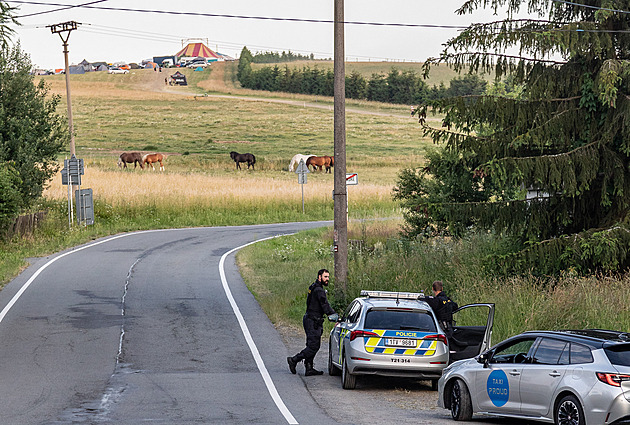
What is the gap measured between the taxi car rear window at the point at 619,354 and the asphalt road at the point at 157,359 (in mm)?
2825

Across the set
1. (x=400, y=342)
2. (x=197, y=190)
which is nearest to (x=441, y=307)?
(x=400, y=342)

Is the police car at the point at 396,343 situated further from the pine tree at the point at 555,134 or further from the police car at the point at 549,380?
the pine tree at the point at 555,134

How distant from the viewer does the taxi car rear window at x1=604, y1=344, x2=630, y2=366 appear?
32.7ft

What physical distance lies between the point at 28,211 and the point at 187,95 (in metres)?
114

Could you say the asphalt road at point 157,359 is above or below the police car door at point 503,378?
below

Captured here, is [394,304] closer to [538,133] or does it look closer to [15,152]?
[538,133]

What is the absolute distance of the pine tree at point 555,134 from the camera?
716 inches

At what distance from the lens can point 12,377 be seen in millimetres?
14594

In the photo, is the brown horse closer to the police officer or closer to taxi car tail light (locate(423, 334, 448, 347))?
the police officer

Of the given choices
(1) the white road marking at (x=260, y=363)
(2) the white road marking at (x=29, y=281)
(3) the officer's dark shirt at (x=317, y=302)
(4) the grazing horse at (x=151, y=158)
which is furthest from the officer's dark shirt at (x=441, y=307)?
(4) the grazing horse at (x=151, y=158)

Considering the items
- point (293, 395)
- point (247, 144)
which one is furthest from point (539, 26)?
point (247, 144)

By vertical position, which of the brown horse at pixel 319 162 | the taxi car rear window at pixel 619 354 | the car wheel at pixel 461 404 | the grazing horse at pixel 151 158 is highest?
the taxi car rear window at pixel 619 354

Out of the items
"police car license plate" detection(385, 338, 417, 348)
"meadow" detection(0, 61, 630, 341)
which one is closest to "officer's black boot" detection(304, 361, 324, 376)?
"police car license plate" detection(385, 338, 417, 348)

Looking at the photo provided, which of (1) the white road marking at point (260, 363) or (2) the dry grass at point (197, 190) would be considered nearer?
(1) the white road marking at point (260, 363)
